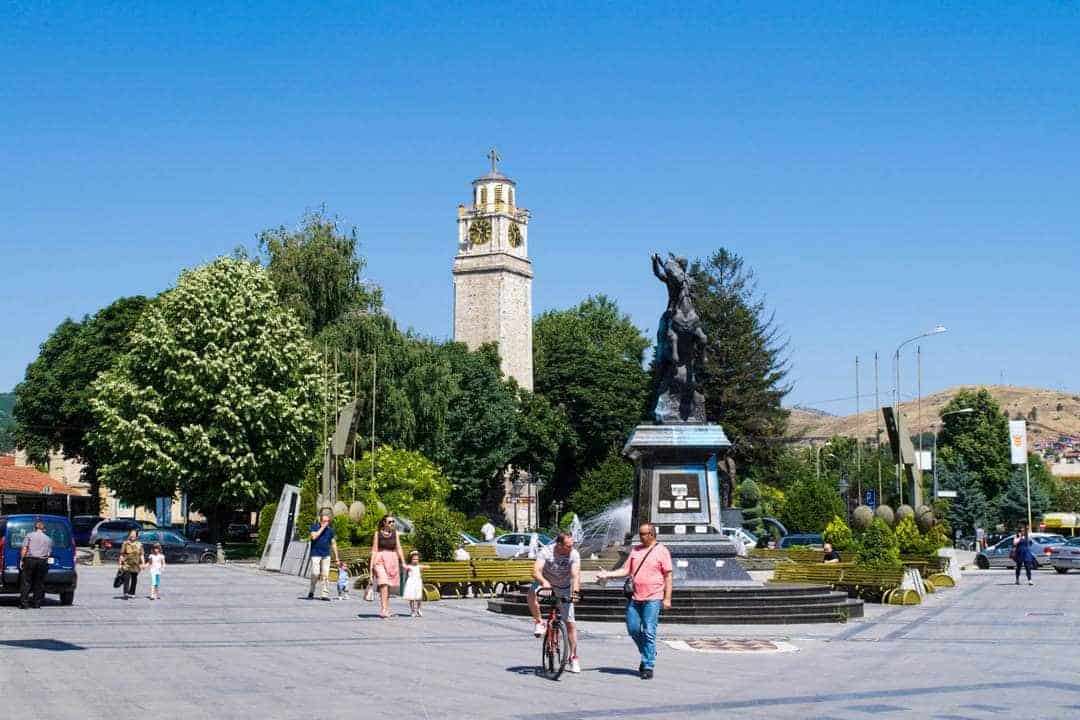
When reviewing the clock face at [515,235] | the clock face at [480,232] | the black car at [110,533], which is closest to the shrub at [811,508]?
the black car at [110,533]

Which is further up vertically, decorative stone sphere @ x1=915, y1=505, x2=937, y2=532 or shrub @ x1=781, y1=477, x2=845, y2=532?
shrub @ x1=781, y1=477, x2=845, y2=532

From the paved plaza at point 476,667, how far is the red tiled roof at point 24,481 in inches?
1969

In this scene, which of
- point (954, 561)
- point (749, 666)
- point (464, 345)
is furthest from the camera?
point (464, 345)

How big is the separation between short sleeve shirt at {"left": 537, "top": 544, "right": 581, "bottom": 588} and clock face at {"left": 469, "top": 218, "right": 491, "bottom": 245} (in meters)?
78.5

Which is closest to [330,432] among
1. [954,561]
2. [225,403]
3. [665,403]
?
[225,403]

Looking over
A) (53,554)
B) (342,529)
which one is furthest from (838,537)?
(53,554)

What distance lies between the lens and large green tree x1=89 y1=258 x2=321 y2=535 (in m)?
48.6

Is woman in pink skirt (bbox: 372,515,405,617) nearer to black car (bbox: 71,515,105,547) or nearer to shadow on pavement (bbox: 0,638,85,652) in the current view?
shadow on pavement (bbox: 0,638,85,652)

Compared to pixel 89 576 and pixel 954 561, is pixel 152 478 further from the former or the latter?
pixel 954 561

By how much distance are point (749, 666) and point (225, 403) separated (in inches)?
1363

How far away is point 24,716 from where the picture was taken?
38.5ft

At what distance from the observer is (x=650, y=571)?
1525 cm

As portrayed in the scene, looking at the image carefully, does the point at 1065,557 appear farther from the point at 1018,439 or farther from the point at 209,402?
the point at 209,402

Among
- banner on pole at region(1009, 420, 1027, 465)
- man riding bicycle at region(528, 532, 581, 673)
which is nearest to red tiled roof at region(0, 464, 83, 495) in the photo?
banner on pole at region(1009, 420, 1027, 465)
